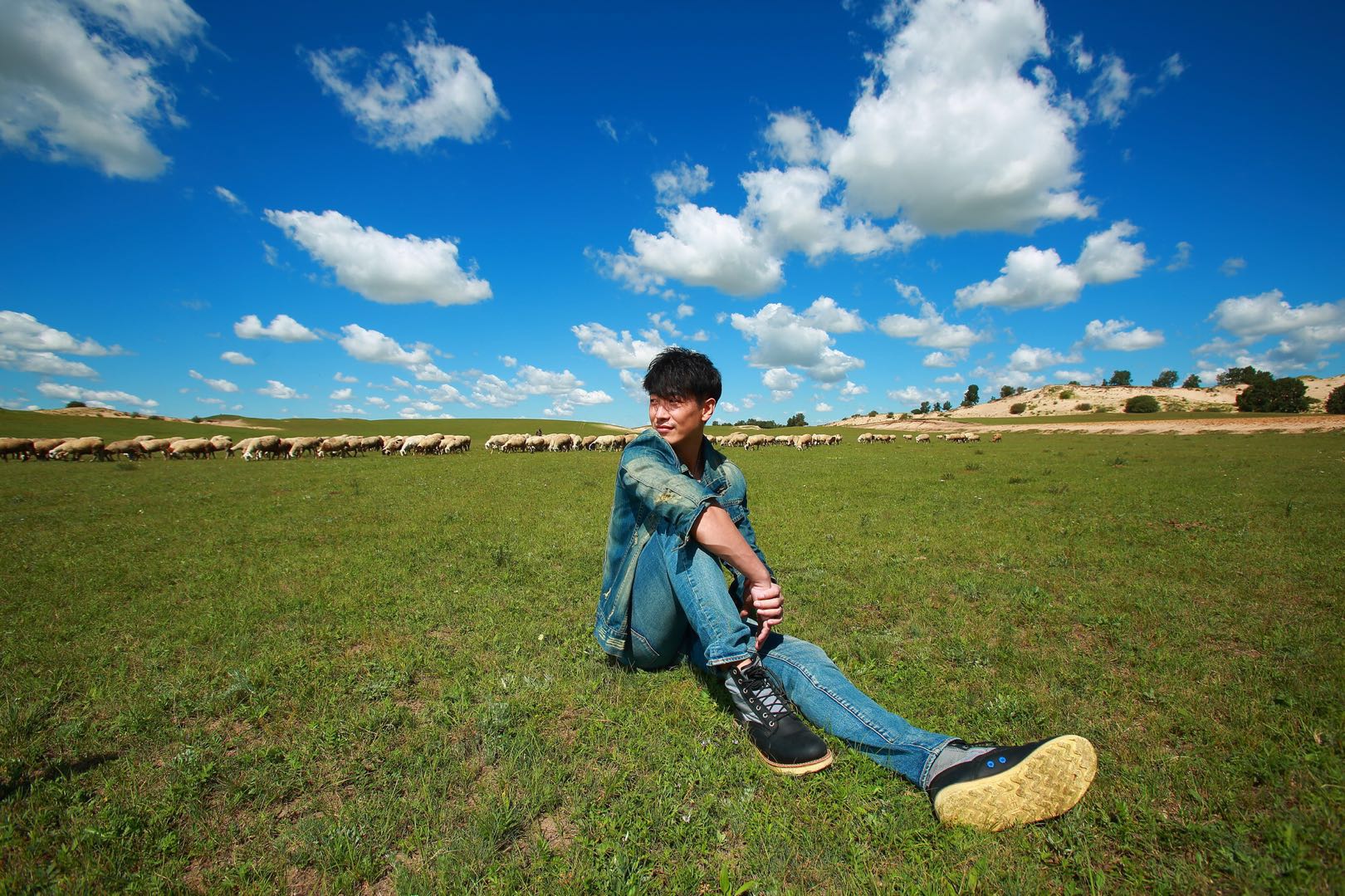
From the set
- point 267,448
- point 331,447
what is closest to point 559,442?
point 331,447

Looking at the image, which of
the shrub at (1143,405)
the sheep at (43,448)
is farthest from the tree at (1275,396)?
the sheep at (43,448)

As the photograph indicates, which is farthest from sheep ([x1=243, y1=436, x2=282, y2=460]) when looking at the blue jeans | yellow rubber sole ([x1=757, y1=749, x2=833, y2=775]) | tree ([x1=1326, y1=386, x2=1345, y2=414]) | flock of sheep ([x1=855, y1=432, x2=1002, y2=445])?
tree ([x1=1326, y1=386, x2=1345, y2=414])

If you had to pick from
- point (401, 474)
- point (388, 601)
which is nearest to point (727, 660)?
point (388, 601)

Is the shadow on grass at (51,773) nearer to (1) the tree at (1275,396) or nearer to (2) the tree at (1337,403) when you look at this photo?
(2) the tree at (1337,403)

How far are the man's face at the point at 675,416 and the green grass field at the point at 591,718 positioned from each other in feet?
7.12

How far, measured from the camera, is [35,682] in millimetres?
4719

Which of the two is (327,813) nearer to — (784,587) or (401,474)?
(784,587)

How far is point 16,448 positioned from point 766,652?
170 feet

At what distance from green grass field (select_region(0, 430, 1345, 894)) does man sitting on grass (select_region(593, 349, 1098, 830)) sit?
0.19m

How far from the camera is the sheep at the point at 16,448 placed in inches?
Result: 1282

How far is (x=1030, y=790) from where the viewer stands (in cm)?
288

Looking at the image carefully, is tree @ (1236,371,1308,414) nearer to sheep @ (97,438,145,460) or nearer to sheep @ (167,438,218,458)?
sheep @ (167,438,218,458)

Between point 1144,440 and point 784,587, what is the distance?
5577cm

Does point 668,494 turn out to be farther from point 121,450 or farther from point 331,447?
point 121,450
